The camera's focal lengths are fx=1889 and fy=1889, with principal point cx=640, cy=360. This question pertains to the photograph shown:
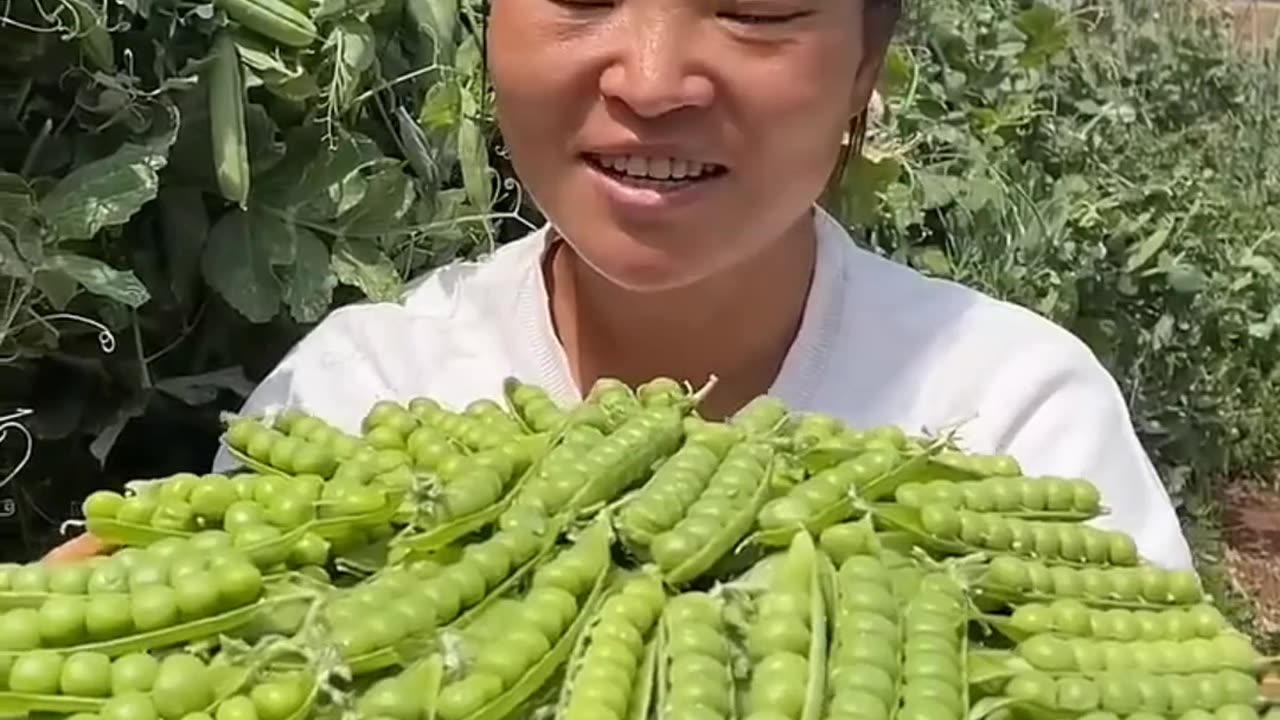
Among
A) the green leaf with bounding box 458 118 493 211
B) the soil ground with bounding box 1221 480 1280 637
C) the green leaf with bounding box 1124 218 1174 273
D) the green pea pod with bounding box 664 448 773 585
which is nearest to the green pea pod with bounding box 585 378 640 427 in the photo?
the green pea pod with bounding box 664 448 773 585

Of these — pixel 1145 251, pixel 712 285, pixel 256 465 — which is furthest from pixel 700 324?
pixel 1145 251

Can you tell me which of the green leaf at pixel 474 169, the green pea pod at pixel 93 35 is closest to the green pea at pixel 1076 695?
the green pea pod at pixel 93 35

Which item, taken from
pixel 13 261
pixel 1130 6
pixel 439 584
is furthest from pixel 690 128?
pixel 1130 6

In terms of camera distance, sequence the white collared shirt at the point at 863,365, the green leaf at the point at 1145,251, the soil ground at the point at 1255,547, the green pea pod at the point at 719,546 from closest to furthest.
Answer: the green pea pod at the point at 719,546, the white collared shirt at the point at 863,365, the green leaf at the point at 1145,251, the soil ground at the point at 1255,547

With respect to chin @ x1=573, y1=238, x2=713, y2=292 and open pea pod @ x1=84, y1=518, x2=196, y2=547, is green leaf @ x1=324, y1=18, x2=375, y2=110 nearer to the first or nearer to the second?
chin @ x1=573, y1=238, x2=713, y2=292

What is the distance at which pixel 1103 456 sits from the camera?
1357 mm

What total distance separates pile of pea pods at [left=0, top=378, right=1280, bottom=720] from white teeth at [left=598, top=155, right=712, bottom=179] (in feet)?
0.64

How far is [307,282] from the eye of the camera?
1.59 metres

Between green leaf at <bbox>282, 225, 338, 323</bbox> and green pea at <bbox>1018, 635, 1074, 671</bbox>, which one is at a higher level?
green pea at <bbox>1018, 635, 1074, 671</bbox>

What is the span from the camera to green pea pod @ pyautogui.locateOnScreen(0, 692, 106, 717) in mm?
742

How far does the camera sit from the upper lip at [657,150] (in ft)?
3.75

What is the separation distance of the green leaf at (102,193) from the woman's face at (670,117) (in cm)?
34

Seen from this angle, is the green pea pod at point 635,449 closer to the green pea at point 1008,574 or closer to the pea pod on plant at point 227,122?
the green pea at point 1008,574

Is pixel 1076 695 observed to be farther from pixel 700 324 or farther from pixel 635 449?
pixel 700 324
